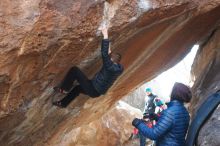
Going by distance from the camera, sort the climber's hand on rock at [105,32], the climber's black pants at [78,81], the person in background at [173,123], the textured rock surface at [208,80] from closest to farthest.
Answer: the person in background at [173,123], the textured rock surface at [208,80], the climber's hand on rock at [105,32], the climber's black pants at [78,81]

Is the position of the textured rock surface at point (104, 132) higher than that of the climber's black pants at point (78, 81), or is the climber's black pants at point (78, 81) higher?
the climber's black pants at point (78, 81)

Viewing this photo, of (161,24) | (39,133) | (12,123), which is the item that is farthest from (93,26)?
(39,133)

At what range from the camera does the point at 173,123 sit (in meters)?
7.22

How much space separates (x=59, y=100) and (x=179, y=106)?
323cm

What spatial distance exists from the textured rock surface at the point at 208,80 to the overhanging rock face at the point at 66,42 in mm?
512

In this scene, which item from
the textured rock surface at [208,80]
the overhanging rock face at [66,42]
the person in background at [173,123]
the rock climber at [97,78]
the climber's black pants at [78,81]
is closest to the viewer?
the person in background at [173,123]

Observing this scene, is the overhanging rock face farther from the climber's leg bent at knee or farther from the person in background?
the person in background

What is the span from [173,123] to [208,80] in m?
3.51

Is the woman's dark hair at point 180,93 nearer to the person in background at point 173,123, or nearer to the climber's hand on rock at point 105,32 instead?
the person in background at point 173,123

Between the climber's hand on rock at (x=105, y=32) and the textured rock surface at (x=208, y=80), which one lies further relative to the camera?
the climber's hand on rock at (x=105, y=32)

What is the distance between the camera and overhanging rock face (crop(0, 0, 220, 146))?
736cm

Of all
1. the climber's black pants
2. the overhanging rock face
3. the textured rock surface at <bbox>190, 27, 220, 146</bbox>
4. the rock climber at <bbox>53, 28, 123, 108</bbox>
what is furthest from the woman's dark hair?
the climber's black pants

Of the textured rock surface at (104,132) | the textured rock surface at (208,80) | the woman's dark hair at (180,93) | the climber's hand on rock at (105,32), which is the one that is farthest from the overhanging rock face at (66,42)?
the textured rock surface at (104,132)

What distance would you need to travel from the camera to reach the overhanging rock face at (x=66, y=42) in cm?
736
